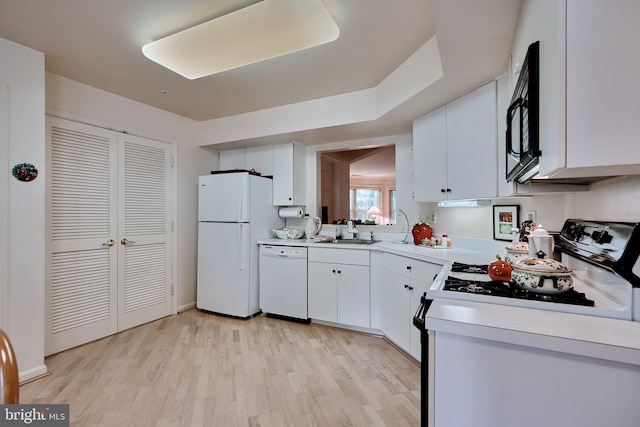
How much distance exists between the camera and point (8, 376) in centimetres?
69

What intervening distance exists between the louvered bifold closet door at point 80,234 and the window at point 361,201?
8.98 feet

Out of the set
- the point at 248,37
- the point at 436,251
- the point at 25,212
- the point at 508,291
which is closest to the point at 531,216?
the point at 436,251

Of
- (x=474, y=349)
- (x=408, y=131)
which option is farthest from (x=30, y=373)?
(x=408, y=131)

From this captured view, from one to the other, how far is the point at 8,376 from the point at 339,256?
2474 millimetres

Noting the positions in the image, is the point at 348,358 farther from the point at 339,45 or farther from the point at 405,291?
the point at 339,45

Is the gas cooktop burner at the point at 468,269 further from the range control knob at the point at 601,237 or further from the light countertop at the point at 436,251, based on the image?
the range control knob at the point at 601,237

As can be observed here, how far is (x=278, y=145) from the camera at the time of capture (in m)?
3.63

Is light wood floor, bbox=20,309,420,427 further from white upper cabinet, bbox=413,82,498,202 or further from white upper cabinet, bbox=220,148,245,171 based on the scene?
white upper cabinet, bbox=220,148,245,171

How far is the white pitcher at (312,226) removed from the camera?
3525 mm

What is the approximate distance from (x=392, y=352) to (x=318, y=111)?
2.40 metres

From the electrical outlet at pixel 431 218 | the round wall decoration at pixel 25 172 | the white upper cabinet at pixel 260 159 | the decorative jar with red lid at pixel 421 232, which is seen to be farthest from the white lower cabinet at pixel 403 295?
the round wall decoration at pixel 25 172

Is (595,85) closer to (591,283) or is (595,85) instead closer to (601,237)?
(601,237)

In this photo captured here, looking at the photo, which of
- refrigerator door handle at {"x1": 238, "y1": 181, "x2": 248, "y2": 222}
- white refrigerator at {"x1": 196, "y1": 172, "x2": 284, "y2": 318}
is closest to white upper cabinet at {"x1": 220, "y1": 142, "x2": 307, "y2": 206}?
white refrigerator at {"x1": 196, "y1": 172, "x2": 284, "y2": 318}

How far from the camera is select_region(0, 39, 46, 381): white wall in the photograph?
200 centimetres
